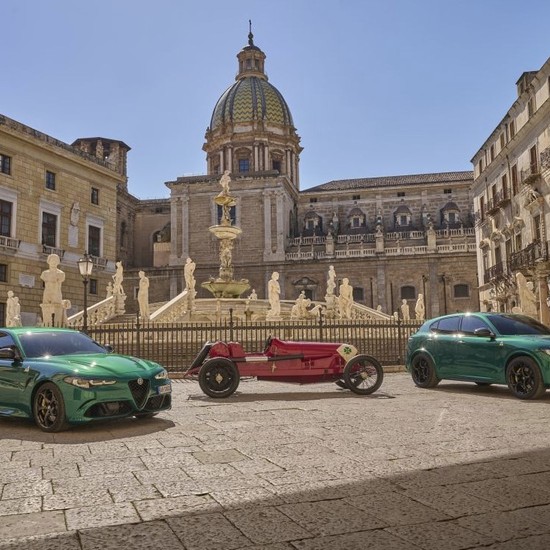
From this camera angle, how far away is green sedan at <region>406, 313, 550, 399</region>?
872 cm

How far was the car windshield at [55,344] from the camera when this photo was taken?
24.3 feet

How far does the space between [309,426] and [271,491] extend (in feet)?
8.69

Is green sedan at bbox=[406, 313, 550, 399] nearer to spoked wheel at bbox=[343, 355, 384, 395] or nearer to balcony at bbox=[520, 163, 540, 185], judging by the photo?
spoked wheel at bbox=[343, 355, 384, 395]

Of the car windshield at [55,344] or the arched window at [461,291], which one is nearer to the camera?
the car windshield at [55,344]

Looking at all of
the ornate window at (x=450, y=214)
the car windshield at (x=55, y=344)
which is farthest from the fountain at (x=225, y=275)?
the ornate window at (x=450, y=214)

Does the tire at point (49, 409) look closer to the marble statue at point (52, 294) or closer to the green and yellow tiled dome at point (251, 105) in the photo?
the marble statue at point (52, 294)

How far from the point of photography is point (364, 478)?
Result: 4441 millimetres

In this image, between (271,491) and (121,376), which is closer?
(271,491)

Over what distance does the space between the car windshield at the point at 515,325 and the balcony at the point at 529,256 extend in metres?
16.5

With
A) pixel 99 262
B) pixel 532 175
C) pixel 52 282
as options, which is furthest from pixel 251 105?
pixel 52 282

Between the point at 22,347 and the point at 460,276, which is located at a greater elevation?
the point at 460,276

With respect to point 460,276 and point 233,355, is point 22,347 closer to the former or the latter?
point 233,355

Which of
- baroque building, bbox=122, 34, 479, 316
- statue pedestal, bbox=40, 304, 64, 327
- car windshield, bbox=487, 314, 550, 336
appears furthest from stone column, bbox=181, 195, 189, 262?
car windshield, bbox=487, 314, 550, 336

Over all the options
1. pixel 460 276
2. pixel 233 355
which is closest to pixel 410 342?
pixel 233 355
